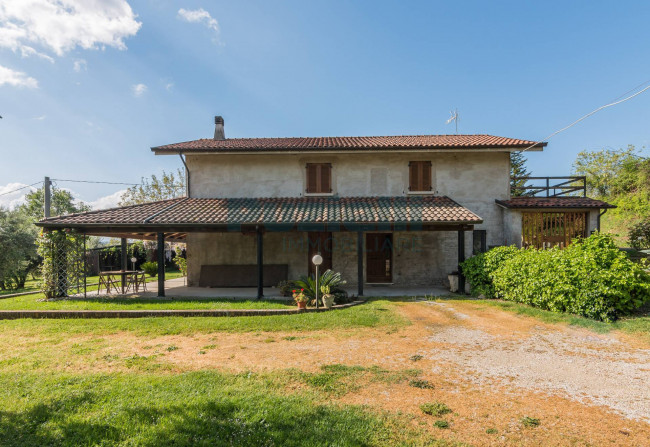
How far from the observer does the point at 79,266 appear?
32.8 feet

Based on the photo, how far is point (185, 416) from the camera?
302 cm

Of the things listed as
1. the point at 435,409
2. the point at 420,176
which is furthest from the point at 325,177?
the point at 435,409

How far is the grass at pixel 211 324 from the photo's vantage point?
21.0ft

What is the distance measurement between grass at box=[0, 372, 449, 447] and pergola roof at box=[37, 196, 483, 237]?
20.1 ft

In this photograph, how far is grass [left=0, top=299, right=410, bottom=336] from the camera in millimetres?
6414

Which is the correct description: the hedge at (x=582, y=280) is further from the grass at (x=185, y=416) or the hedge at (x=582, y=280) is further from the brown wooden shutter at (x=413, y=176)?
the grass at (x=185, y=416)

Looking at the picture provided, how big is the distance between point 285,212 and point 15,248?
53.4 feet

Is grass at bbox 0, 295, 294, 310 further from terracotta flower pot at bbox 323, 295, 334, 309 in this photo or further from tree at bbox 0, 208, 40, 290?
tree at bbox 0, 208, 40, 290

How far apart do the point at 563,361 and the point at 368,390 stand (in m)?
3.09

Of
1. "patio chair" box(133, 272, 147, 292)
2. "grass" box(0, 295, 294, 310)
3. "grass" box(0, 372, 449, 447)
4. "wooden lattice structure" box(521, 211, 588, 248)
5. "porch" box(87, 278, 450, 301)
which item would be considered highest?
"wooden lattice structure" box(521, 211, 588, 248)

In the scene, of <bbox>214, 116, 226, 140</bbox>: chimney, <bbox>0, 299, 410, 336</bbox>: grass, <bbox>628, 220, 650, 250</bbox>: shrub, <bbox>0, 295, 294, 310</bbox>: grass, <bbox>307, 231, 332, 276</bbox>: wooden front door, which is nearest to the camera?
<bbox>0, 299, 410, 336</bbox>: grass

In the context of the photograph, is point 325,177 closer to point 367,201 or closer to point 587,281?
point 367,201

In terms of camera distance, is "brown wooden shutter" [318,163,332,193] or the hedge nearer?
the hedge

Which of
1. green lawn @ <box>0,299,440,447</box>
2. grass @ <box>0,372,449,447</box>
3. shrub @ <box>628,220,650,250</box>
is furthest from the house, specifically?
grass @ <box>0,372,449,447</box>
